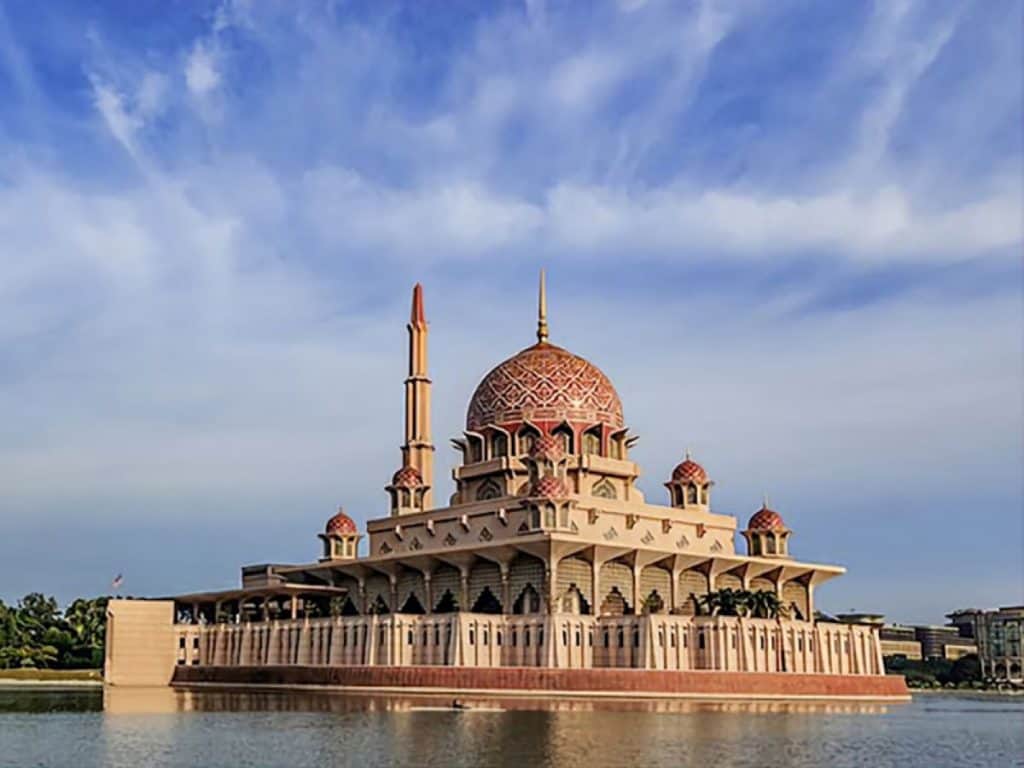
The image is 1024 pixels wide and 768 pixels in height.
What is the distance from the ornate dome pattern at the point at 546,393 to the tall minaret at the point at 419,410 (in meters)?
2.84

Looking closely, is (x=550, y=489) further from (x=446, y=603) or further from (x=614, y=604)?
(x=446, y=603)

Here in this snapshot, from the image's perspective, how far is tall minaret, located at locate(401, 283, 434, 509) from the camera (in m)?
60.1

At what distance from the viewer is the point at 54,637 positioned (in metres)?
69.8

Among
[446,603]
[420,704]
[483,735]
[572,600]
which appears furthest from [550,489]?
[483,735]

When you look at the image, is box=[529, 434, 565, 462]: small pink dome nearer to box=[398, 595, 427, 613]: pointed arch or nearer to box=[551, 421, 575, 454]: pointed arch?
box=[551, 421, 575, 454]: pointed arch

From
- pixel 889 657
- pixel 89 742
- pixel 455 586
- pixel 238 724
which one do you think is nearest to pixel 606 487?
pixel 455 586

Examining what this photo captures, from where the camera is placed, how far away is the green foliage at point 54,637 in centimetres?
6694

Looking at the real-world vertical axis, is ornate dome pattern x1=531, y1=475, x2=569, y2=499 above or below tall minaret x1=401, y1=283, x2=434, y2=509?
below

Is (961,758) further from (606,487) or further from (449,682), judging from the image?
(606,487)

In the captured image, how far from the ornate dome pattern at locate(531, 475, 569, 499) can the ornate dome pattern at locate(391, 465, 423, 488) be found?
10.3m

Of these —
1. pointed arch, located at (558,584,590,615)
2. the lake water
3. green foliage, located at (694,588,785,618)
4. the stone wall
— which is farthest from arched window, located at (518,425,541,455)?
the lake water

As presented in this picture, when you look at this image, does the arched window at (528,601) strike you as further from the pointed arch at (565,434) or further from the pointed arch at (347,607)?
the pointed arch at (347,607)

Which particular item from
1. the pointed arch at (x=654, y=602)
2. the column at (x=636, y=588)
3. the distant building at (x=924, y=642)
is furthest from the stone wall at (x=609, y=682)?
the distant building at (x=924, y=642)

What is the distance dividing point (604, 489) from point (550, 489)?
6.98 meters
